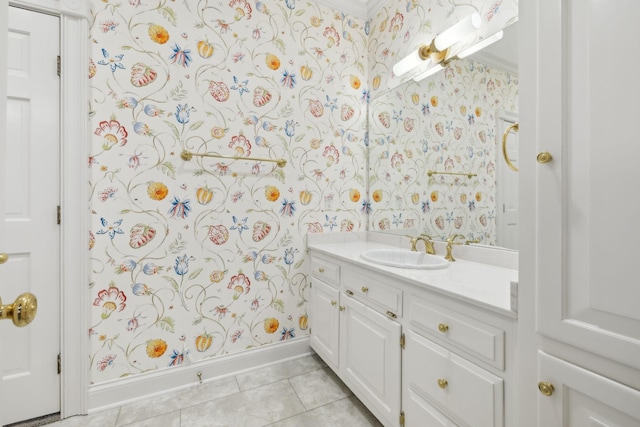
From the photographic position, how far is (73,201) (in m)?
1.52

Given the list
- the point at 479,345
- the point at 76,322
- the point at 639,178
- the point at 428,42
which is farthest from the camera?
the point at 428,42

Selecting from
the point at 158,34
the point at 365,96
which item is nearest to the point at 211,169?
the point at 158,34

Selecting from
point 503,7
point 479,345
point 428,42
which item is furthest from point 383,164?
point 479,345

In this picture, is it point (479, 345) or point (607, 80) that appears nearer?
point (607, 80)

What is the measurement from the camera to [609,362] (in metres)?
0.64

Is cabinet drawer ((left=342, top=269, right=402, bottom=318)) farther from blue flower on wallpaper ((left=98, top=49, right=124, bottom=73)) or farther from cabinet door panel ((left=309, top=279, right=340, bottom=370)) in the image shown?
blue flower on wallpaper ((left=98, top=49, right=124, bottom=73))

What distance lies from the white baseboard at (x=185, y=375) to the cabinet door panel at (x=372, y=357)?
522 millimetres

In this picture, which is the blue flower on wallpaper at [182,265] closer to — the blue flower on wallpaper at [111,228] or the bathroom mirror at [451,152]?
the blue flower on wallpaper at [111,228]

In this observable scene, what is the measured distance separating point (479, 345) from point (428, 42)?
1693 mm

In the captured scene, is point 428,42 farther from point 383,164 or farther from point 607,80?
point 607,80

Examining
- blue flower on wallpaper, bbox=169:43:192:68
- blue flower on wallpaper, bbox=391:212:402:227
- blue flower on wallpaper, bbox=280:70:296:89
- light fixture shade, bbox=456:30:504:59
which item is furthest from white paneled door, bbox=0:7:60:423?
light fixture shade, bbox=456:30:504:59

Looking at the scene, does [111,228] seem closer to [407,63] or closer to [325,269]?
[325,269]

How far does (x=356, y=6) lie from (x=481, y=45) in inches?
46.1

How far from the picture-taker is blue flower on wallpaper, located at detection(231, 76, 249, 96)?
190 cm
